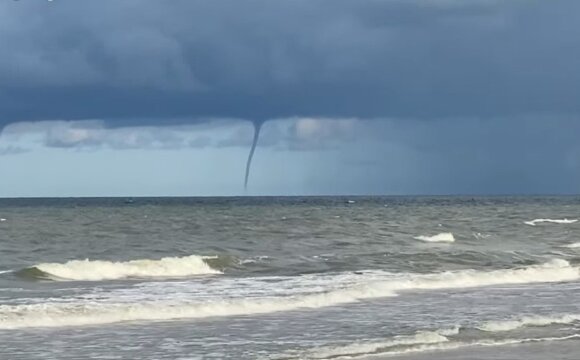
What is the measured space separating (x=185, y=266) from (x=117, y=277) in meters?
3.03

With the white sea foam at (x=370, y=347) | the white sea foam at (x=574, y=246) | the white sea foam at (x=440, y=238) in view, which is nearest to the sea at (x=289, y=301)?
the white sea foam at (x=370, y=347)

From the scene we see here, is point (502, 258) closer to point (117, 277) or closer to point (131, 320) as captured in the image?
point (117, 277)

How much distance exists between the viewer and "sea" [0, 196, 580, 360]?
46.7 feet

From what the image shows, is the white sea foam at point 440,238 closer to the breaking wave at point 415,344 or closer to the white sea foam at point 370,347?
the breaking wave at point 415,344

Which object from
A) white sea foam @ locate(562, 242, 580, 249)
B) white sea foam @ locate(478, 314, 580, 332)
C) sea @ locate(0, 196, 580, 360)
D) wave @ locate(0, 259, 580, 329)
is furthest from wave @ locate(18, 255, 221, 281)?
white sea foam @ locate(562, 242, 580, 249)

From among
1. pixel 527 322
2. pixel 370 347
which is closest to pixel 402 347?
Result: pixel 370 347

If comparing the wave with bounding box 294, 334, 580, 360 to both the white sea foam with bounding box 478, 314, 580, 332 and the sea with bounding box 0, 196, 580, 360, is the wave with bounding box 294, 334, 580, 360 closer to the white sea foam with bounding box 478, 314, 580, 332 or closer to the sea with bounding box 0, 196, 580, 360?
the sea with bounding box 0, 196, 580, 360

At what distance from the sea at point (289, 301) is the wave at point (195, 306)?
0.04 meters

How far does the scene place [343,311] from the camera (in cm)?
1845

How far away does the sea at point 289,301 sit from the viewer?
14242 millimetres

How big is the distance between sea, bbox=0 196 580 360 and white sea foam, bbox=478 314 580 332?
0.11 ft

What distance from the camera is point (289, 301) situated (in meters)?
19.5

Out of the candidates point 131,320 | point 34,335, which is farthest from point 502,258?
point 34,335

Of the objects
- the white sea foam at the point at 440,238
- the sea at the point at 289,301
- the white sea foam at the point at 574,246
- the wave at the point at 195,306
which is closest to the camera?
the sea at the point at 289,301
